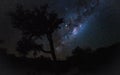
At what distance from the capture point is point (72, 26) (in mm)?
947

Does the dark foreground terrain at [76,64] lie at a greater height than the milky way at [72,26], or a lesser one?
lesser

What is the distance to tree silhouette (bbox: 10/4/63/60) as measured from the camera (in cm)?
95

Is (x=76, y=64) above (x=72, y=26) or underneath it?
underneath

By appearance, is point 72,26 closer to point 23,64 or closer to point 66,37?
point 66,37

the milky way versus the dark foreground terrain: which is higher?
the milky way

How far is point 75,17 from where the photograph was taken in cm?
95

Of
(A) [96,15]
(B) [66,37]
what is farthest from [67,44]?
(A) [96,15]

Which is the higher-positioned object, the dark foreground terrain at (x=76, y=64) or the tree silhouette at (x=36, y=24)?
the tree silhouette at (x=36, y=24)

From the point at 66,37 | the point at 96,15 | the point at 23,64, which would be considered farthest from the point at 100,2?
the point at 23,64

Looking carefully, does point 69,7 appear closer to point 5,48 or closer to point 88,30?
point 88,30

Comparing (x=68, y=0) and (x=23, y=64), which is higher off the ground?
(x=68, y=0)

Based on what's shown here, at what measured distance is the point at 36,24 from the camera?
957 millimetres

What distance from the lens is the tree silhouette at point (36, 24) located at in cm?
95

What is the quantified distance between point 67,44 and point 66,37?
2 centimetres
